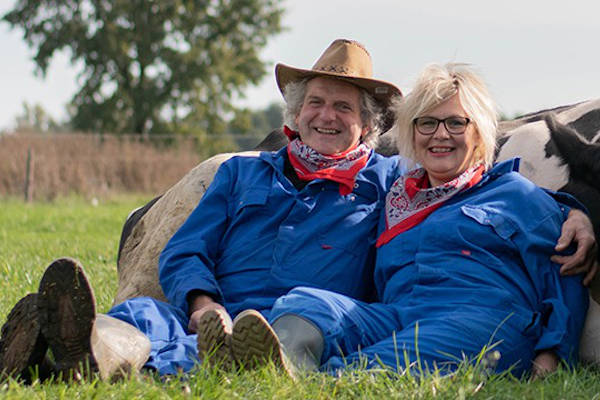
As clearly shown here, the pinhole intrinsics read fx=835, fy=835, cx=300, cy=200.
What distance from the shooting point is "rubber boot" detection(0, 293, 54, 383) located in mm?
3041

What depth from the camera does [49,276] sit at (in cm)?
298

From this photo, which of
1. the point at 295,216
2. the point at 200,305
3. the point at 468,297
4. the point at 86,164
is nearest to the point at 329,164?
the point at 295,216

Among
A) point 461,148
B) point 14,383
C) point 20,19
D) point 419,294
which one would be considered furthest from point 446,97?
point 20,19

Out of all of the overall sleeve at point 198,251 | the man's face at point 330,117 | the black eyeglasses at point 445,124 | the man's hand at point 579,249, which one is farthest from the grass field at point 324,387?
the man's face at point 330,117

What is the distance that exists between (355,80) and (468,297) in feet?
4.85

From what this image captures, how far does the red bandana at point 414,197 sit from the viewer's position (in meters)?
3.89

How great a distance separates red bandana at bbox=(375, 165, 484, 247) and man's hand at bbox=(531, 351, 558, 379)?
2.75ft

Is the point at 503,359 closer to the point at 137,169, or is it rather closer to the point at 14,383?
the point at 14,383

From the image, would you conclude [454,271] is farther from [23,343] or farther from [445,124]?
[23,343]

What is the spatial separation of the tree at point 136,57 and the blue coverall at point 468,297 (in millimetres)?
29411

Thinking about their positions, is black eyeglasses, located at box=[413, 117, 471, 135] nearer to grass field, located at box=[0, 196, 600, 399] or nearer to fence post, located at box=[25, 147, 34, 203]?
grass field, located at box=[0, 196, 600, 399]

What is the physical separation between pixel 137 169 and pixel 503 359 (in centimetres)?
1759

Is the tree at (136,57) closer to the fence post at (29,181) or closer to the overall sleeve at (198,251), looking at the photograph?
the fence post at (29,181)

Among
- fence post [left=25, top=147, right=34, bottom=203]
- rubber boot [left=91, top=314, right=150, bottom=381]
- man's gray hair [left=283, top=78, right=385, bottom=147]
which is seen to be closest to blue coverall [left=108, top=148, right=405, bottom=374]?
man's gray hair [left=283, top=78, right=385, bottom=147]
